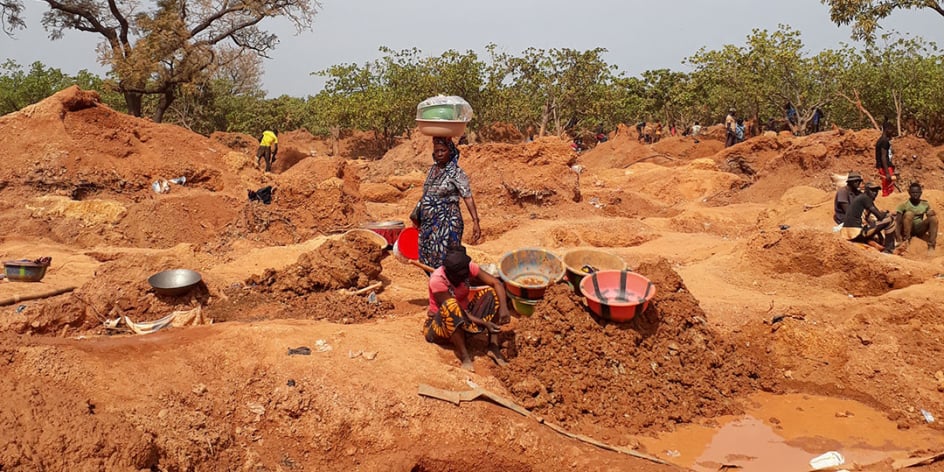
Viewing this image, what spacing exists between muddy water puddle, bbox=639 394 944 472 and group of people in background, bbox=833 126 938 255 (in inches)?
161

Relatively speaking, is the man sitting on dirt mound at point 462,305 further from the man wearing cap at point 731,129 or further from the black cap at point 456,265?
the man wearing cap at point 731,129

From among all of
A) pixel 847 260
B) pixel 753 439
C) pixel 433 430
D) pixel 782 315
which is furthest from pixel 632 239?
pixel 433 430

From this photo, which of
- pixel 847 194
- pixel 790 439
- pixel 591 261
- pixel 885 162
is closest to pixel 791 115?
pixel 885 162

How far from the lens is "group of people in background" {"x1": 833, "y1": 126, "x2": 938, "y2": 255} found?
798 cm

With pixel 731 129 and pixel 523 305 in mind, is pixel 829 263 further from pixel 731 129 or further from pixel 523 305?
pixel 731 129

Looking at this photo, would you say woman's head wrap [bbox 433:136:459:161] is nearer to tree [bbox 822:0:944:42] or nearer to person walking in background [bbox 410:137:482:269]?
person walking in background [bbox 410:137:482:269]

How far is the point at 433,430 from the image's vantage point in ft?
12.2

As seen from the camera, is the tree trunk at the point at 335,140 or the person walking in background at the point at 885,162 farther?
the tree trunk at the point at 335,140

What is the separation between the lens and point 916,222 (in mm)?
8367

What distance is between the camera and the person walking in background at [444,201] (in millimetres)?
4785

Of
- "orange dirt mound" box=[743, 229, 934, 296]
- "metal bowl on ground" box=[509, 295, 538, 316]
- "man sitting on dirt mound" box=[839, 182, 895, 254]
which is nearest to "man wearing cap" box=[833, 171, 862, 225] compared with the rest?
"man sitting on dirt mound" box=[839, 182, 895, 254]

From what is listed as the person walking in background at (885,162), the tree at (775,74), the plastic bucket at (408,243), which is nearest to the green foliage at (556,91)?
the tree at (775,74)

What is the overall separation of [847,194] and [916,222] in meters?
0.95

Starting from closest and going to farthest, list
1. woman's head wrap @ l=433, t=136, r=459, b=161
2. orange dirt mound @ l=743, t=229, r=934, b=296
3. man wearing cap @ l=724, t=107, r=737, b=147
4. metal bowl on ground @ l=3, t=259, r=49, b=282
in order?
woman's head wrap @ l=433, t=136, r=459, b=161 → orange dirt mound @ l=743, t=229, r=934, b=296 → metal bowl on ground @ l=3, t=259, r=49, b=282 → man wearing cap @ l=724, t=107, r=737, b=147
